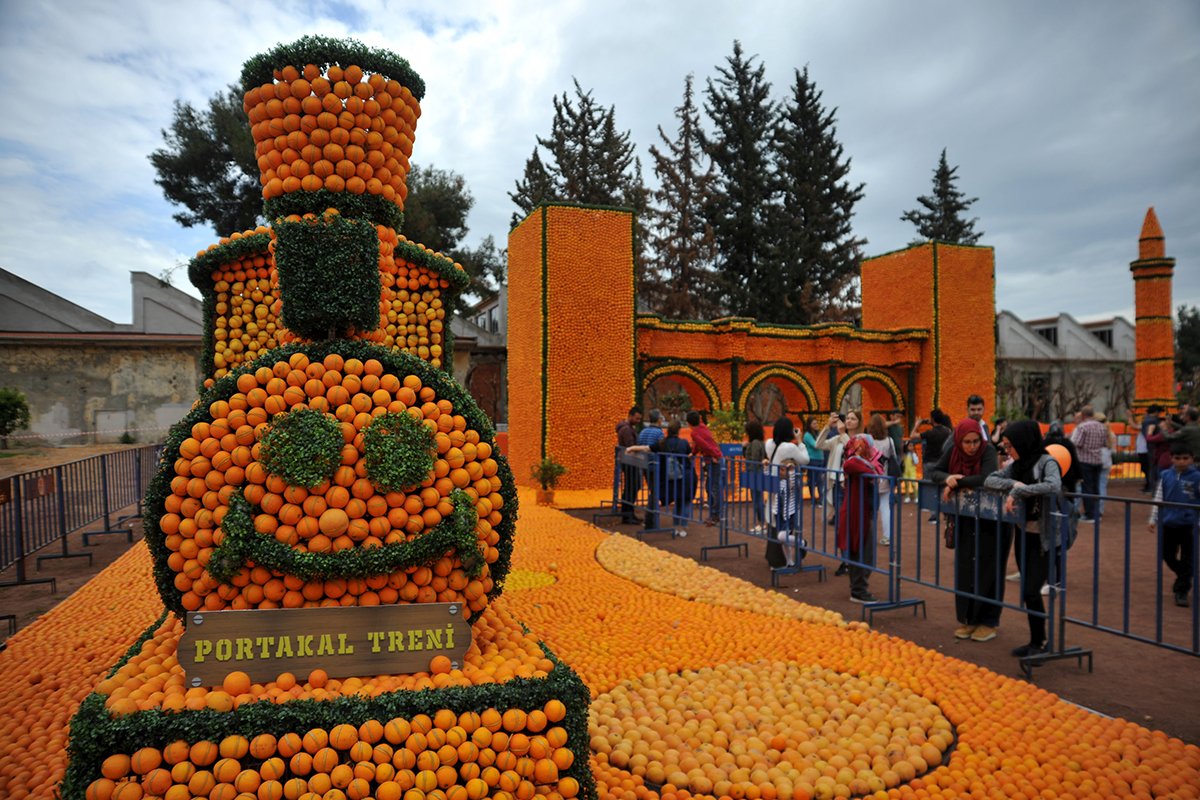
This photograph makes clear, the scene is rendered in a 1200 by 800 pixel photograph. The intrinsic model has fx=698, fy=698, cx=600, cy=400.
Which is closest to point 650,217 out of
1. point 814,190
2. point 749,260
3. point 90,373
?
point 749,260

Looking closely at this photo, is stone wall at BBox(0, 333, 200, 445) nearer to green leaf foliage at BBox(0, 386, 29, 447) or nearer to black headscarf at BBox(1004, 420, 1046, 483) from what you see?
green leaf foliage at BBox(0, 386, 29, 447)

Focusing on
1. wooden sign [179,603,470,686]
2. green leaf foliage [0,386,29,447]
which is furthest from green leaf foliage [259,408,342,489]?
green leaf foliage [0,386,29,447]

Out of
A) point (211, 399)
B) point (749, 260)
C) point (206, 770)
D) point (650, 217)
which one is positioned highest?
point (650, 217)

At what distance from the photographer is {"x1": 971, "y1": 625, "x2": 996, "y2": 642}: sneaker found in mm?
5309

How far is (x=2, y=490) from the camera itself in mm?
6508

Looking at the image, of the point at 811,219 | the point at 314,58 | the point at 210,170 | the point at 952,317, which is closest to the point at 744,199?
the point at 811,219

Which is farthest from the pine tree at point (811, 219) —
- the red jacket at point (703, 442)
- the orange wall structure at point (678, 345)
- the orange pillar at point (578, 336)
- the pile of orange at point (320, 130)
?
the pile of orange at point (320, 130)

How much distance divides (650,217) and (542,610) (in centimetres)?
2807

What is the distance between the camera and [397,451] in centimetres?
287

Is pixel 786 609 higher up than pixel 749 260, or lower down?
lower down

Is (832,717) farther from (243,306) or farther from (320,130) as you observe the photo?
(243,306)

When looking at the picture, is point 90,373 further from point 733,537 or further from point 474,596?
point 474,596

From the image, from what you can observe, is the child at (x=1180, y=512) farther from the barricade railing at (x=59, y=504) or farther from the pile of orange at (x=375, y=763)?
the barricade railing at (x=59, y=504)

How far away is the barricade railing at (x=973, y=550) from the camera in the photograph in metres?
4.70
